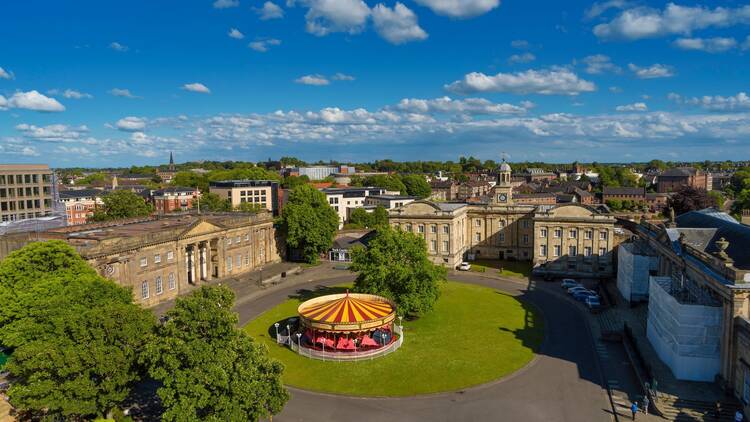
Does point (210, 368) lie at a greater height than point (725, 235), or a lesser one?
lesser

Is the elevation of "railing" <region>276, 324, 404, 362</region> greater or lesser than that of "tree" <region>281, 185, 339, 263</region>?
lesser

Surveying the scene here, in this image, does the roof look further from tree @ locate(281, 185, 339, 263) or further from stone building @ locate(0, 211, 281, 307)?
stone building @ locate(0, 211, 281, 307)

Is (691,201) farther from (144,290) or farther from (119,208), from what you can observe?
(119,208)

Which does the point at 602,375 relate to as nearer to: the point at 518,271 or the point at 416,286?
the point at 416,286

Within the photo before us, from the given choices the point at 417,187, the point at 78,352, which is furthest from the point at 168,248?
the point at 417,187

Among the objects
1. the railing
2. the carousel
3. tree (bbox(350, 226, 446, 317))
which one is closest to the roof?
tree (bbox(350, 226, 446, 317))

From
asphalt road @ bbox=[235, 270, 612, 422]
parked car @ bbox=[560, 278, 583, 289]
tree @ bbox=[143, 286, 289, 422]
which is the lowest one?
asphalt road @ bbox=[235, 270, 612, 422]

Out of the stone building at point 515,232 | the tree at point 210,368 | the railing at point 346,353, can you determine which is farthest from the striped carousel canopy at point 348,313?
the stone building at point 515,232
